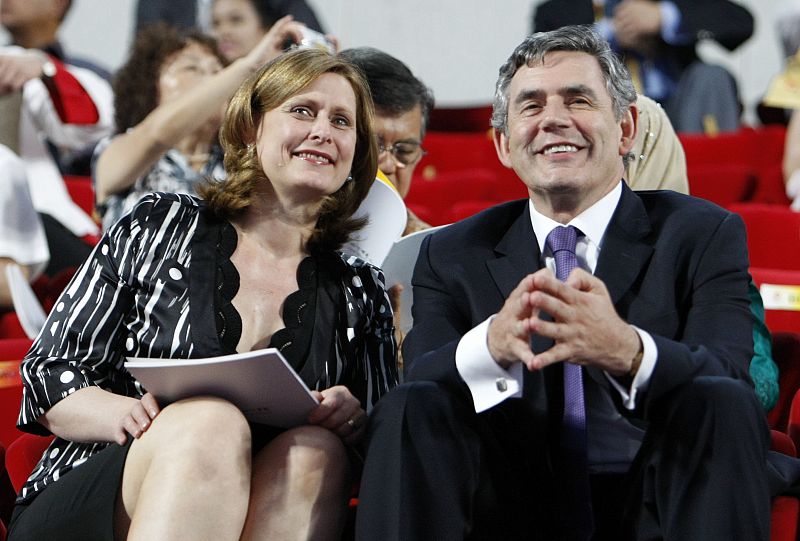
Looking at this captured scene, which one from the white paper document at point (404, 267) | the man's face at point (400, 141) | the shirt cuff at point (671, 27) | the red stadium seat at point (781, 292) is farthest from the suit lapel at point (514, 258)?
the shirt cuff at point (671, 27)

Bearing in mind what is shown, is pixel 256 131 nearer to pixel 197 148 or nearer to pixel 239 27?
pixel 197 148

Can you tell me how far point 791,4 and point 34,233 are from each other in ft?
8.71

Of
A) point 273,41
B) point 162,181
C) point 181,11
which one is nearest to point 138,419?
point 273,41

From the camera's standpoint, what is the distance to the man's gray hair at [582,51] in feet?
5.78

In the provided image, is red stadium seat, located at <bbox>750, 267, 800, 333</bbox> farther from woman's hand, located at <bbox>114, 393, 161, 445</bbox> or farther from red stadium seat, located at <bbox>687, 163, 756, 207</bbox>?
woman's hand, located at <bbox>114, 393, 161, 445</bbox>

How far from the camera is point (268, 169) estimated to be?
6.23 ft

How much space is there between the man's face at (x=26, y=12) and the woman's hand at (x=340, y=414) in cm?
295

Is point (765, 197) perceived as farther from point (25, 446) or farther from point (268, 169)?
point (25, 446)

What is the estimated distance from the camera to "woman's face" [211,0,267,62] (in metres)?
4.43

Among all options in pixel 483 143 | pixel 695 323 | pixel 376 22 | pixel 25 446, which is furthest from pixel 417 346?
pixel 376 22

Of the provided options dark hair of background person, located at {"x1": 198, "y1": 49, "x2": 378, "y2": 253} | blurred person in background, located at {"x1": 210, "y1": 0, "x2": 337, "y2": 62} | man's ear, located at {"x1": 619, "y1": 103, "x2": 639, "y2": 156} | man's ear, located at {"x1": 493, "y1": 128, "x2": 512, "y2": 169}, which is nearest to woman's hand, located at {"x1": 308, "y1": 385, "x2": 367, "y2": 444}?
dark hair of background person, located at {"x1": 198, "y1": 49, "x2": 378, "y2": 253}

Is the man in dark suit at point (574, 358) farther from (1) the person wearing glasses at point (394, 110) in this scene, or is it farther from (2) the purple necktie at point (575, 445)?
(1) the person wearing glasses at point (394, 110)

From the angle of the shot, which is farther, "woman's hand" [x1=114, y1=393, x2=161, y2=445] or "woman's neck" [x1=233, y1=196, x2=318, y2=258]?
"woman's neck" [x1=233, y1=196, x2=318, y2=258]

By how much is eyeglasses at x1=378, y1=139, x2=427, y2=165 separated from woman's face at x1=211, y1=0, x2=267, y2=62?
7.27 feet
